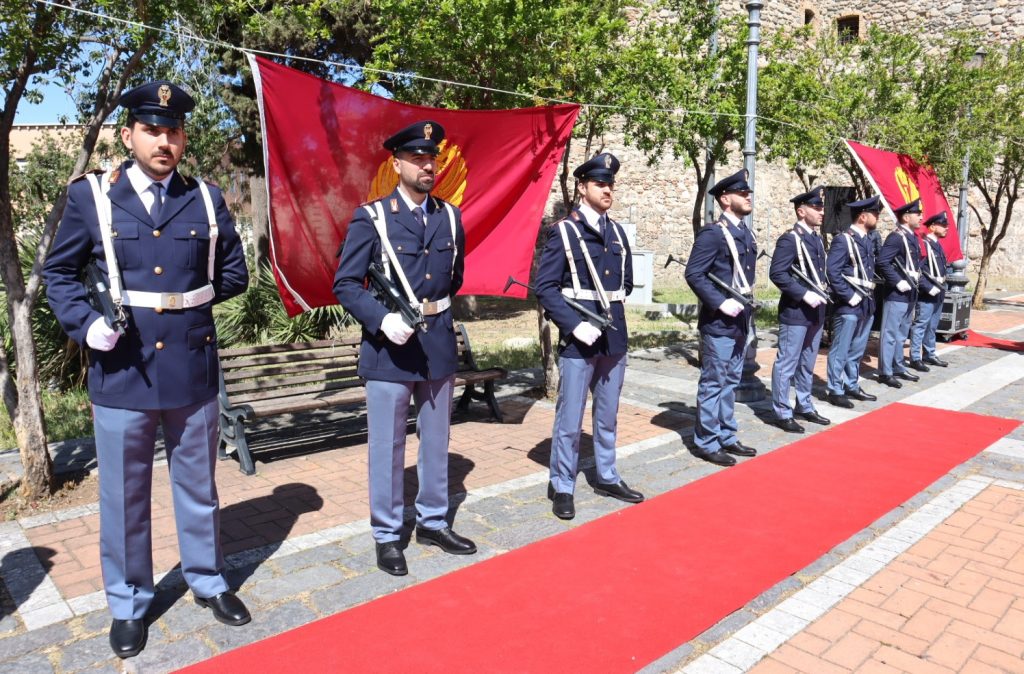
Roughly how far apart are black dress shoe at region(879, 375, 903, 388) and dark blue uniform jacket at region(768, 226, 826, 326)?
2360 millimetres

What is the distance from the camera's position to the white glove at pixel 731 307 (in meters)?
5.40

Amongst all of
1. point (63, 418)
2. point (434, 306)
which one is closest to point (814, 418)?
point (434, 306)

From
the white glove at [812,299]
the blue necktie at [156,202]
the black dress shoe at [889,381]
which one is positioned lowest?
the black dress shoe at [889,381]

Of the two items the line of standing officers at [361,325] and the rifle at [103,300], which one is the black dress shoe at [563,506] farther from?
the rifle at [103,300]

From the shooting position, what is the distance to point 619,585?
3664mm

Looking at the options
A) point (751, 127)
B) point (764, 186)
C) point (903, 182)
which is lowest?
point (903, 182)

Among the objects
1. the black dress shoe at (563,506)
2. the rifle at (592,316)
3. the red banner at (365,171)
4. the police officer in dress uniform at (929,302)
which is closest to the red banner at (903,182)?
the police officer in dress uniform at (929,302)

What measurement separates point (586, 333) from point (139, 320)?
2.27 meters

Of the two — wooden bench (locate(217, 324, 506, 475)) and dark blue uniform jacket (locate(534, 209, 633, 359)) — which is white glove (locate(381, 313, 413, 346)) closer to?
dark blue uniform jacket (locate(534, 209, 633, 359))

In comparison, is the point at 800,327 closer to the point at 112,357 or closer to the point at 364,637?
the point at 364,637

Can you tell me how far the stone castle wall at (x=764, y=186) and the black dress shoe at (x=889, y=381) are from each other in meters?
11.5

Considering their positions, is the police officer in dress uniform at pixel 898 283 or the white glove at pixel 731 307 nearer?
the white glove at pixel 731 307

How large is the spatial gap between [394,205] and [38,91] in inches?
134

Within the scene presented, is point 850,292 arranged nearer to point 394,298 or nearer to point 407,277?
point 407,277
